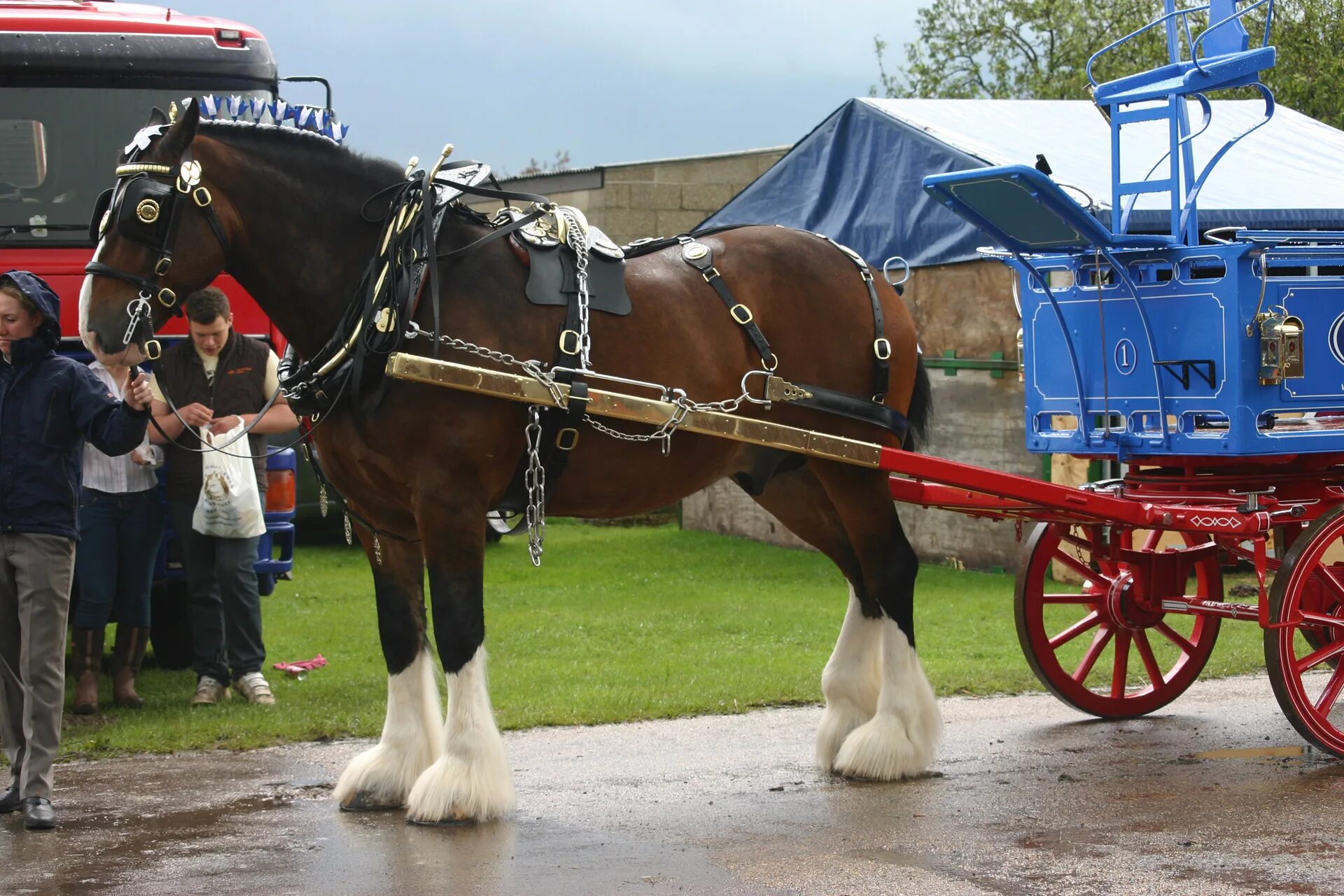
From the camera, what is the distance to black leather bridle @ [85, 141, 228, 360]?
194 inches

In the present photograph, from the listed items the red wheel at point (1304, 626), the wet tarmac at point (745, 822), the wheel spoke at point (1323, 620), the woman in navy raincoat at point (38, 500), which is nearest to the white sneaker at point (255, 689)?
the wet tarmac at point (745, 822)

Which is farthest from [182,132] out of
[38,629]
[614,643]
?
[614,643]

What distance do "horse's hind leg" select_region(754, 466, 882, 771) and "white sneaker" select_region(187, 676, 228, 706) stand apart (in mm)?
2995

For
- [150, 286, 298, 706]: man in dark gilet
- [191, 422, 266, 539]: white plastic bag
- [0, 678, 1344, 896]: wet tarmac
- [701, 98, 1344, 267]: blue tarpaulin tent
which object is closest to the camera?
[0, 678, 1344, 896]: wet tarmac

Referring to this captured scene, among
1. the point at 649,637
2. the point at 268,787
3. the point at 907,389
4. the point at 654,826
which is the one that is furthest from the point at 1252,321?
the point at 649,637

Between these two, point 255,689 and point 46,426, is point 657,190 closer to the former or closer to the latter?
point 255,689

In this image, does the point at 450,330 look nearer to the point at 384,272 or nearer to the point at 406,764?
the point at 384,272

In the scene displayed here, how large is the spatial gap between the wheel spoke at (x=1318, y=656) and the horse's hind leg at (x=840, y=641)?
162 cm

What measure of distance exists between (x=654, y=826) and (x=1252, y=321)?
2.99 metres

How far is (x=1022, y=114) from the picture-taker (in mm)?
12688

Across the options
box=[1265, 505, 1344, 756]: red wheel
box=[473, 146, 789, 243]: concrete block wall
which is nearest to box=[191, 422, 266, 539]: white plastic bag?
box=[1265, 505, 1344, 756]: red wheel

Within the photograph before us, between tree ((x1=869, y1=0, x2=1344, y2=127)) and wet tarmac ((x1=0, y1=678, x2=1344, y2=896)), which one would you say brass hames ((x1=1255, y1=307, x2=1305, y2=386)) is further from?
tree ((x1=869, y1=0, x2=1344, y2=127))

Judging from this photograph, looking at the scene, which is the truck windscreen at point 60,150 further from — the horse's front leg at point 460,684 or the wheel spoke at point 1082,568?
the wheel spoke at point 1082,568

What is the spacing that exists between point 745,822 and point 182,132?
3.04 metres
